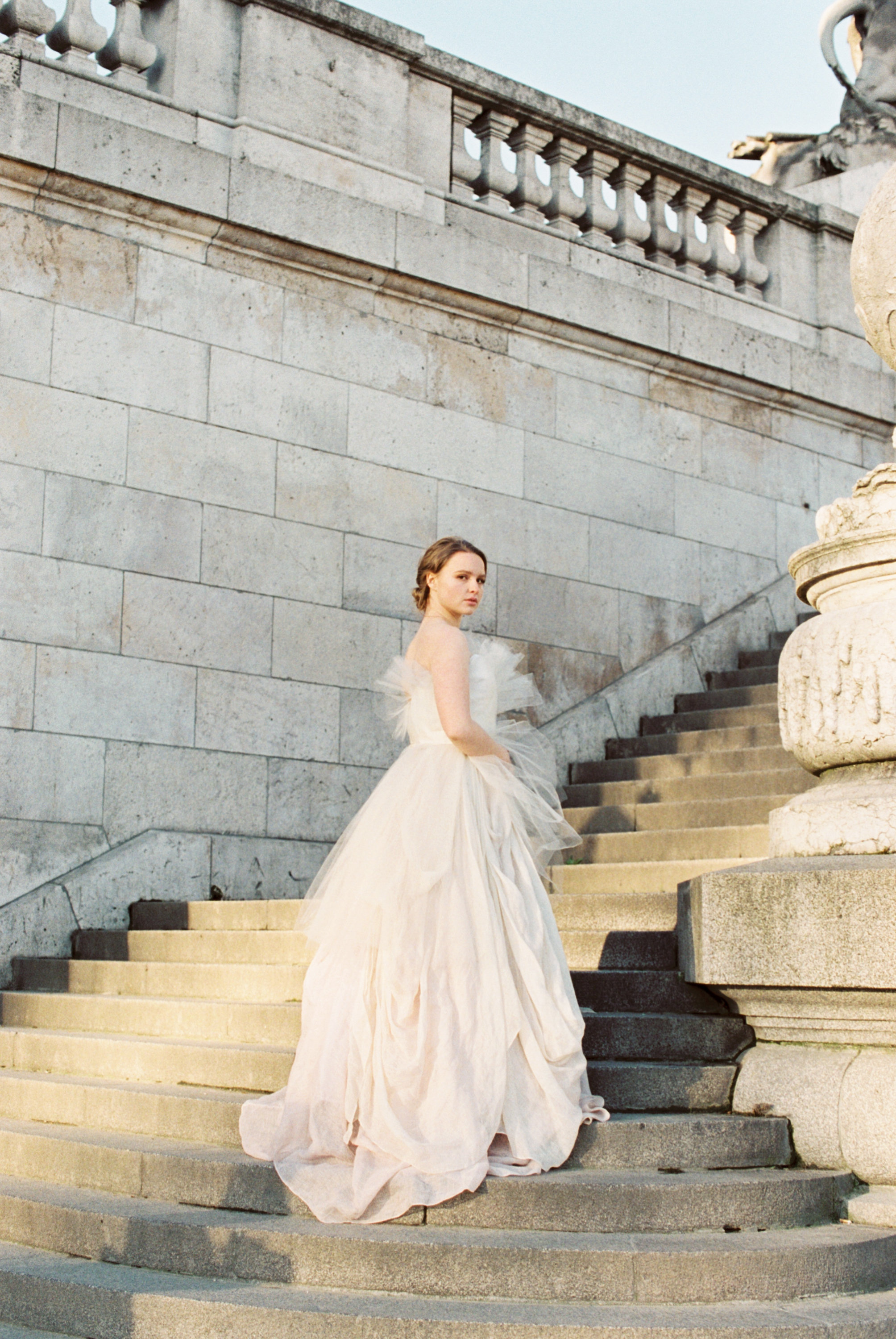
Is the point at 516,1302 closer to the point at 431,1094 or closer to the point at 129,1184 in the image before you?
the point at 431,1094

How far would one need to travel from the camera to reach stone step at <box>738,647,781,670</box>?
1089 centimetres

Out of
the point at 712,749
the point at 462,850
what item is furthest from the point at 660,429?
the point at 462,850

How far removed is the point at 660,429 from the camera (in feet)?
36.8

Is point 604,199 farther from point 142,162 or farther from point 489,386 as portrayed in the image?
point 142,162

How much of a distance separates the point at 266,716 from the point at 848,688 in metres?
4.39

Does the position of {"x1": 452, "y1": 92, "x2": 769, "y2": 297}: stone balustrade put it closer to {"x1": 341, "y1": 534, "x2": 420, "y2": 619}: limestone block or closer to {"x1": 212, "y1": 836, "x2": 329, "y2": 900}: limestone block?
{"x1": 341, "y1": 534, "x2": 420, "y2": 619}: limestone block

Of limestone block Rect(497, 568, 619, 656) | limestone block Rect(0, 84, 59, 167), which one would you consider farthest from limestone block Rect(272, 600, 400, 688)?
limestone block Rect(0, 84, 59, 167)

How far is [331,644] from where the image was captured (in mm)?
9219

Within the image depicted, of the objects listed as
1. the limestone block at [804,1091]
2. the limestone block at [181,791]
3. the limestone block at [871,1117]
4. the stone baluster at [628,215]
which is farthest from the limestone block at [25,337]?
the limestone block at [871,1117]

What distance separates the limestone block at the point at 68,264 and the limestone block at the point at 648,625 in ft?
13.2

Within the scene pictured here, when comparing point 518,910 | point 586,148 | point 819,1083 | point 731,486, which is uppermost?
point 586,148

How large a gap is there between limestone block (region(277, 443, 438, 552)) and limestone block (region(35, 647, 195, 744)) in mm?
1305

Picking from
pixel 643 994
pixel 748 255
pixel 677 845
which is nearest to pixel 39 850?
pixel 677 845

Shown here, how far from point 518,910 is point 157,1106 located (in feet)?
5.13
